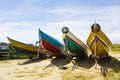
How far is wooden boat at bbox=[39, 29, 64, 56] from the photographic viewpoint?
74.4 feet

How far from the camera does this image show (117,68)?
18469 mm

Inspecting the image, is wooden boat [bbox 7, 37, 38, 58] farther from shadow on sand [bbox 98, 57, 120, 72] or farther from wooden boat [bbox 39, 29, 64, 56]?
shadow on sand [bbox 98, 57, 120, 72]

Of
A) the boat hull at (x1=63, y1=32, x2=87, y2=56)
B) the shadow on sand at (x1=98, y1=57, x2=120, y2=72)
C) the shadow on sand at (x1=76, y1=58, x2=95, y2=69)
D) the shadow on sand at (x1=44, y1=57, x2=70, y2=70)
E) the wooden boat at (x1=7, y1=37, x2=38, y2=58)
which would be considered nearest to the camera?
the shadow on sand at (x1=98, y1=57, x2=120, y2=72)

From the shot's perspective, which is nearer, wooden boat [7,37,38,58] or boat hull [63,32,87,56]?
boat hull [63,32,87,56]

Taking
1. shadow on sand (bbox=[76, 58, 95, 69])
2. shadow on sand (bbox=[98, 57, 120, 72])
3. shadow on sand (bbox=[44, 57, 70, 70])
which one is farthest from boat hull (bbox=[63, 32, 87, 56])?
shadow on sand (bbox=[98, 57, 120, 72])

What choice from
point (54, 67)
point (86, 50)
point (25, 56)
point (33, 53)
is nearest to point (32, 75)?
point (54, 67)

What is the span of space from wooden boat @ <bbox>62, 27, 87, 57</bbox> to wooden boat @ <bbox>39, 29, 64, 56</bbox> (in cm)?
186

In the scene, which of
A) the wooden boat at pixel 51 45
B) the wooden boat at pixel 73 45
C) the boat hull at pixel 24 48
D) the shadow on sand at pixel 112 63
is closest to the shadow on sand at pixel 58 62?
the wooden boat at pixel 51 45

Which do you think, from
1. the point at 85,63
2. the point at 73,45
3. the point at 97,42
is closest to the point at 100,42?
the point at 97,42

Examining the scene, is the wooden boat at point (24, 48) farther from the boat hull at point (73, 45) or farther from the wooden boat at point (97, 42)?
the wooden boat at point (97, 42)

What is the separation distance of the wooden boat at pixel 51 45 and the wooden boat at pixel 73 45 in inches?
73.4

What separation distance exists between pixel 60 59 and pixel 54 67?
3031mm

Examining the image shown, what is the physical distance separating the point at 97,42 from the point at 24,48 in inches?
356

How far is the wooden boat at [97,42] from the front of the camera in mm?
18750
